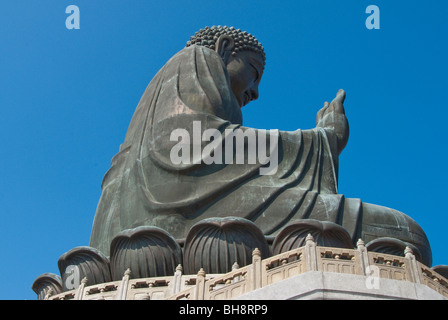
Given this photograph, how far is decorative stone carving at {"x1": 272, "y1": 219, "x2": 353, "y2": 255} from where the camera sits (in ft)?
31.1

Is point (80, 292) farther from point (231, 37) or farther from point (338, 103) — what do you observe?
point (231, 37)

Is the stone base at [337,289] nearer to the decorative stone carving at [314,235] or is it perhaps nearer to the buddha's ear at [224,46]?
the decorative stone carving at [314,235]

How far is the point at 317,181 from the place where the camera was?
38.2 feet

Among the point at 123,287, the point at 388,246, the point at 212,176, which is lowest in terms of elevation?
the point at 123,287

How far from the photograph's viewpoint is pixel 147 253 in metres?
9.74

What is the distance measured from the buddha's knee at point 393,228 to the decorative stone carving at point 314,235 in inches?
49.3

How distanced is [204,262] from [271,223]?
160 centimetres

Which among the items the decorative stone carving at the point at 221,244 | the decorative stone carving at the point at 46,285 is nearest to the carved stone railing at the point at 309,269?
the decorative stone carving at the point at 221,244

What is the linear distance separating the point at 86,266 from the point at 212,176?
230 cm

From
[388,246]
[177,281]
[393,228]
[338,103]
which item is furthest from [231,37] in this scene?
[177,281]

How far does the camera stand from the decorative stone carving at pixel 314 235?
9492mm

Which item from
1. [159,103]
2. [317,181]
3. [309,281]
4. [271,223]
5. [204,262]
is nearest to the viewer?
[309,281]
